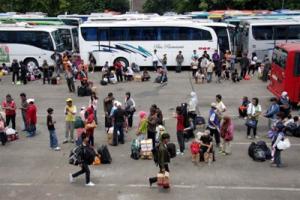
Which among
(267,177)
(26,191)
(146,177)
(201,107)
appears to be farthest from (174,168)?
(201,107)

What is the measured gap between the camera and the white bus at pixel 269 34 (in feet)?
112

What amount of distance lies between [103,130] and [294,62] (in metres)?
8.41

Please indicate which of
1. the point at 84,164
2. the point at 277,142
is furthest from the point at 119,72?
the point at 84,164

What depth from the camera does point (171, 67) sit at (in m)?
34.2

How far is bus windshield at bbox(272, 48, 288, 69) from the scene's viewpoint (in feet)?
69.6

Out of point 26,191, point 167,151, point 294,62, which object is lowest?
point 26,191

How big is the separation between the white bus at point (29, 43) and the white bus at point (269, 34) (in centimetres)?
1349

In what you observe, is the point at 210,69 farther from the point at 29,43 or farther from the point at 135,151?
the point at 135,151

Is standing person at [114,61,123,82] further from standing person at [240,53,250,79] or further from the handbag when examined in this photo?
the handbag

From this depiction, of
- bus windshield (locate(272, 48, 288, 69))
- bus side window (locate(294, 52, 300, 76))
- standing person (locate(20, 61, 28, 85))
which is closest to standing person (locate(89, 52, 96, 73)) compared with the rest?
standing person (locate(20, 61, 28, 85))

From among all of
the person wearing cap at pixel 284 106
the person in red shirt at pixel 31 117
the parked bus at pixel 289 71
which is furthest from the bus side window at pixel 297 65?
the person in red shirt at pixel 31 117

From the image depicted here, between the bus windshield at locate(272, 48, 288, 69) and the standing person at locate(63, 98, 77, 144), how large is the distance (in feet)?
31.4

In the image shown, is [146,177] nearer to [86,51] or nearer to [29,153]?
[29,153]

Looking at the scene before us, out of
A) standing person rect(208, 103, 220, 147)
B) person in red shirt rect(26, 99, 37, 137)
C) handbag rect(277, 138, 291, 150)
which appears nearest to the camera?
handbag rect(277, 138, 291, 150)
